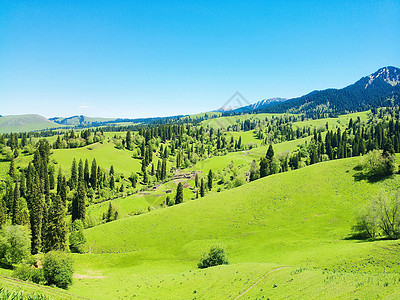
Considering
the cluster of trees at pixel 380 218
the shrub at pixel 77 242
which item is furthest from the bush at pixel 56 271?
the cluster of trees at pixel 380 218

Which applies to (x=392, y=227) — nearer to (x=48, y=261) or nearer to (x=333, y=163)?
(x=333, y=163)

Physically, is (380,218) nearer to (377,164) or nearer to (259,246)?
(259,246)

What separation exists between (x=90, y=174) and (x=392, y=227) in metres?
173

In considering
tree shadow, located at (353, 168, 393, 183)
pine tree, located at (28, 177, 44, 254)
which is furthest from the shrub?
tree shadow, located at (353, 168, 393, 183)

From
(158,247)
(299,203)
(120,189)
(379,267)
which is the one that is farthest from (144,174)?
(379,267)

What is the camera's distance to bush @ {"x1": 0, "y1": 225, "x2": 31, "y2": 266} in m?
49.2

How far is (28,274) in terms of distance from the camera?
38.0m

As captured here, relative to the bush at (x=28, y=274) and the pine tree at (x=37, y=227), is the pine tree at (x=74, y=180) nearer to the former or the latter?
the pine tree at (x=37, y=227)

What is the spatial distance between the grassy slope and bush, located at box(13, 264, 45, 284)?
6.32 meters

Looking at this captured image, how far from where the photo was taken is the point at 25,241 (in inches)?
2034

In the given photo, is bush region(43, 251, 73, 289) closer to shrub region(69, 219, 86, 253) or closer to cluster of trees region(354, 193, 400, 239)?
shrub region(69, 219, 86, 253)

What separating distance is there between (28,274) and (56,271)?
446 centimetres

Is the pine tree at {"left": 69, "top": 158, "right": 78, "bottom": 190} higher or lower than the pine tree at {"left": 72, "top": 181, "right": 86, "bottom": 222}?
higher

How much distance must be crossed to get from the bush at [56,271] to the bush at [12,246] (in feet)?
56.9
